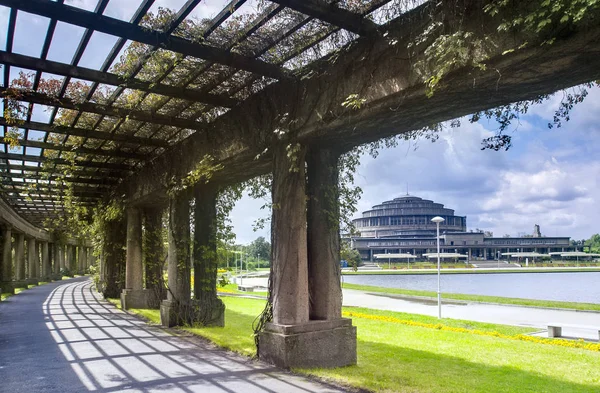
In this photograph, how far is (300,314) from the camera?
643 centimetres

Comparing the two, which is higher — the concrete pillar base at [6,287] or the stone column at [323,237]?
the stone column at [323,237]

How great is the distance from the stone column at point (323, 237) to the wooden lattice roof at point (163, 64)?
4.48 feet

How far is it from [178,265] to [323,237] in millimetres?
4785

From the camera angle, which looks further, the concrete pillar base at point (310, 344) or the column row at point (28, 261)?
the column row at point (28, 261)

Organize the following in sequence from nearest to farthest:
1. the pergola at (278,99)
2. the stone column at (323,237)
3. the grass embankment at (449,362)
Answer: the pergola at (278,99) < the grass embankment at (449,362) < the stone column at (323,237)

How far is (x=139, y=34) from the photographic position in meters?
5.36

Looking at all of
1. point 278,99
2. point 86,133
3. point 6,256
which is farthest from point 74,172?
point 6,256

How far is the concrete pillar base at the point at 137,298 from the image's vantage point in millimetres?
14477

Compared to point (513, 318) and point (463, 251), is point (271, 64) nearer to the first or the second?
point (513, 318)

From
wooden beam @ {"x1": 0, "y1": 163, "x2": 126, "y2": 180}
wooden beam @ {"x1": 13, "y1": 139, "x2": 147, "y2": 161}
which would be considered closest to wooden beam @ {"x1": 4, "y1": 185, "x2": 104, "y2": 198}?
wooden beam @ {"x1": 0, "y1": 163, "x2": 126, "y2": 180}

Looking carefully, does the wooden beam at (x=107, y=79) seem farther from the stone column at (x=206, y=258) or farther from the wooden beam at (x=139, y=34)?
the stone column at (x=206, y=258)

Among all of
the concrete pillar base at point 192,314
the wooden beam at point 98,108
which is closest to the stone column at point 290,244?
the wooden beam at point 98,108

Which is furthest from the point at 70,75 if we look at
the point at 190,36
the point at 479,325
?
the point at 479,325

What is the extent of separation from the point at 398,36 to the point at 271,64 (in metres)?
1.92
